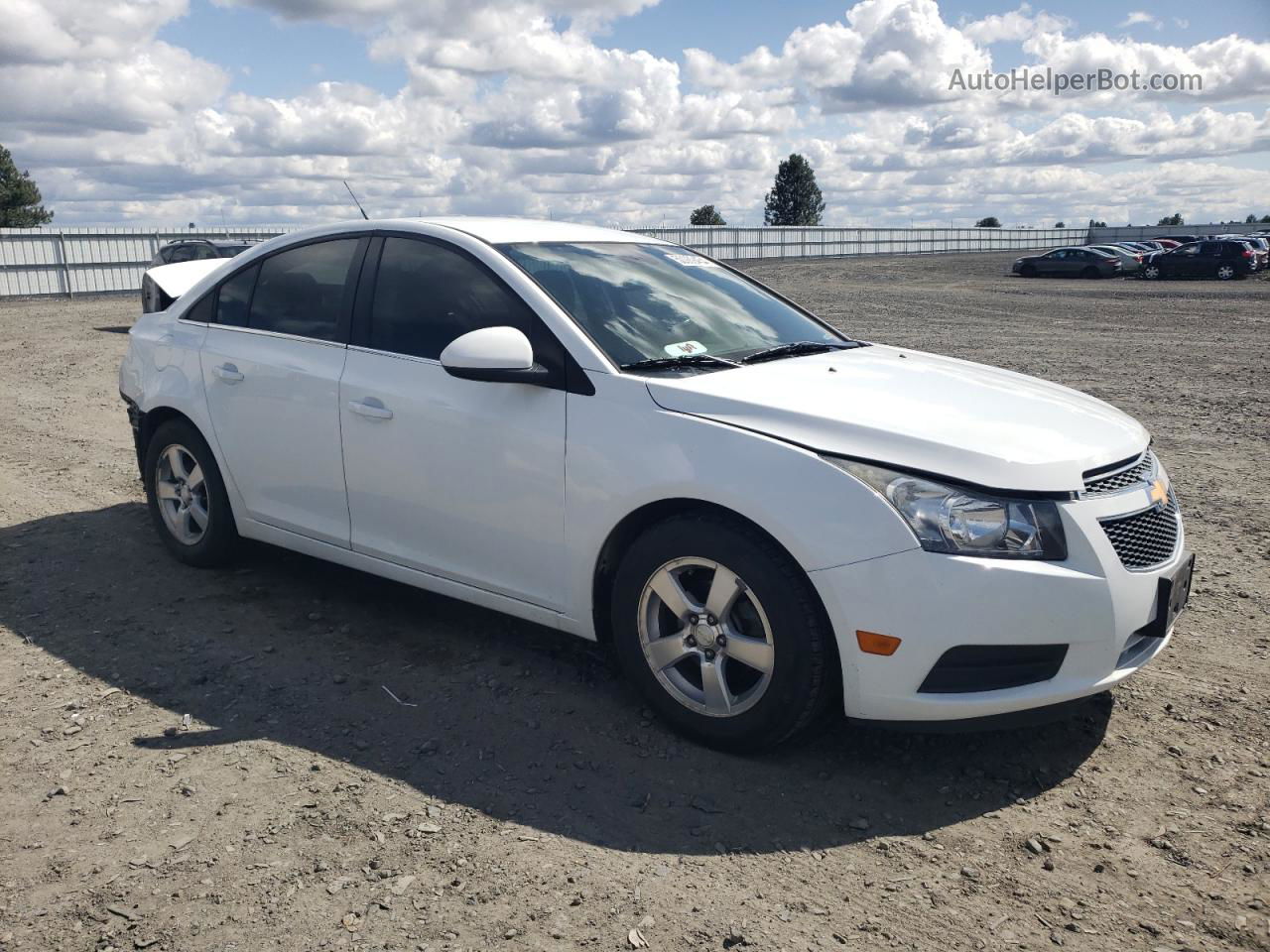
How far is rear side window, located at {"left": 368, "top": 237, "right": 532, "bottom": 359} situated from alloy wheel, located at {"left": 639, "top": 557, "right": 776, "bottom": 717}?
1.16 meters

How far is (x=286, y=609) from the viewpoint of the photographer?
16.4 ft

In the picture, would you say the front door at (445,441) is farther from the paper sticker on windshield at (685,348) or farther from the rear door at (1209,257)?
the rear door at (1209,257)

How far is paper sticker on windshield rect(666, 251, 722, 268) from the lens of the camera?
4.83m

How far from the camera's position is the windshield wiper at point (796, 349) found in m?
4.12

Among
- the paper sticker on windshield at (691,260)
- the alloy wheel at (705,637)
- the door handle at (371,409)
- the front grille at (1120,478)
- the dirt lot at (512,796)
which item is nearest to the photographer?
the dirt lot at (512,796)

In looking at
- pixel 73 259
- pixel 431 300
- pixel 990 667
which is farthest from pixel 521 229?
pixel 73 259

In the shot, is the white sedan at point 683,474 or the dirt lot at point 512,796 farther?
the white sedan at point 683,474

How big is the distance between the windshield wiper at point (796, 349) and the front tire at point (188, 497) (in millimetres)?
2729

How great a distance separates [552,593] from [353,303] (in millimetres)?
1644

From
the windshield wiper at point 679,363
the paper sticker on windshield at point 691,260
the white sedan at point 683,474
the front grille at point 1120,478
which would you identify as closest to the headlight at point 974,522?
the white sedan at point 683,474

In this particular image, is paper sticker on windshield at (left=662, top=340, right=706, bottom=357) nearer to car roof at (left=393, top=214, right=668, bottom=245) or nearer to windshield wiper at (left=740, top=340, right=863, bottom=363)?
windshield wiper at (left=740, top=340, right=863, bottom=363)

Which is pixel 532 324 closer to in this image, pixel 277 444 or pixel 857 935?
pixel 277 444

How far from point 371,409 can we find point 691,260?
5.36 ft

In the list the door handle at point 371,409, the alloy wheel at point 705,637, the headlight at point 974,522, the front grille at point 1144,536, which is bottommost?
the alloy wheel at point 705,637
